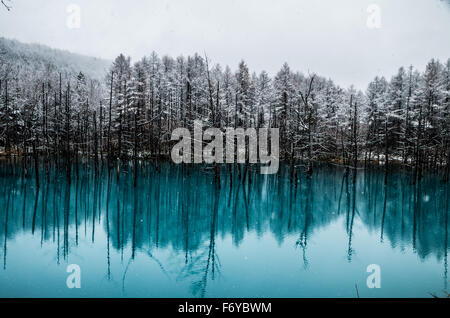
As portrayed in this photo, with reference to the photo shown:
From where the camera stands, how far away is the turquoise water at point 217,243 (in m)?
9.59

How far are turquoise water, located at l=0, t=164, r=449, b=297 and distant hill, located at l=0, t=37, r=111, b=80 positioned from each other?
11584cm

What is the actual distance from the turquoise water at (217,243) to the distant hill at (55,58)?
116 m

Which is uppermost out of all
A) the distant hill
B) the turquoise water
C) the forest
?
the distant hill

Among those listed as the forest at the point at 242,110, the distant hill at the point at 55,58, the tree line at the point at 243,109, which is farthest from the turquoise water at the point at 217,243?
the distant hill at the point at 55,58

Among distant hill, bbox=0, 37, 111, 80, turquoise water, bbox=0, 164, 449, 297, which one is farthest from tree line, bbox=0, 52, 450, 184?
distant hill, bbox=0, 37, 111, 80

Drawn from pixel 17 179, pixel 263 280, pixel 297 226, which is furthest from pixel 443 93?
pixel 17 179

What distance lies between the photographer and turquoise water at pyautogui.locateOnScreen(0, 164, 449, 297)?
9.59 meters

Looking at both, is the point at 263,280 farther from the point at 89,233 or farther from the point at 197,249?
the point at 89,233

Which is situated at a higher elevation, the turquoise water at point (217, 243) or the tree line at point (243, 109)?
the tree line at point (243, 109)

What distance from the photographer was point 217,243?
13.9m

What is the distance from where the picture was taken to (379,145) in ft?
168

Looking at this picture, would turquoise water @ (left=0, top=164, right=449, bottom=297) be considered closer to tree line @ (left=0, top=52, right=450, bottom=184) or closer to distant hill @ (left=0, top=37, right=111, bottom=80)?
tree line @ (left=0, top=52, right=450, bottom=184)

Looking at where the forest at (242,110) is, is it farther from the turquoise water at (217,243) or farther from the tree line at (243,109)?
the turquoise water at (217,243)
